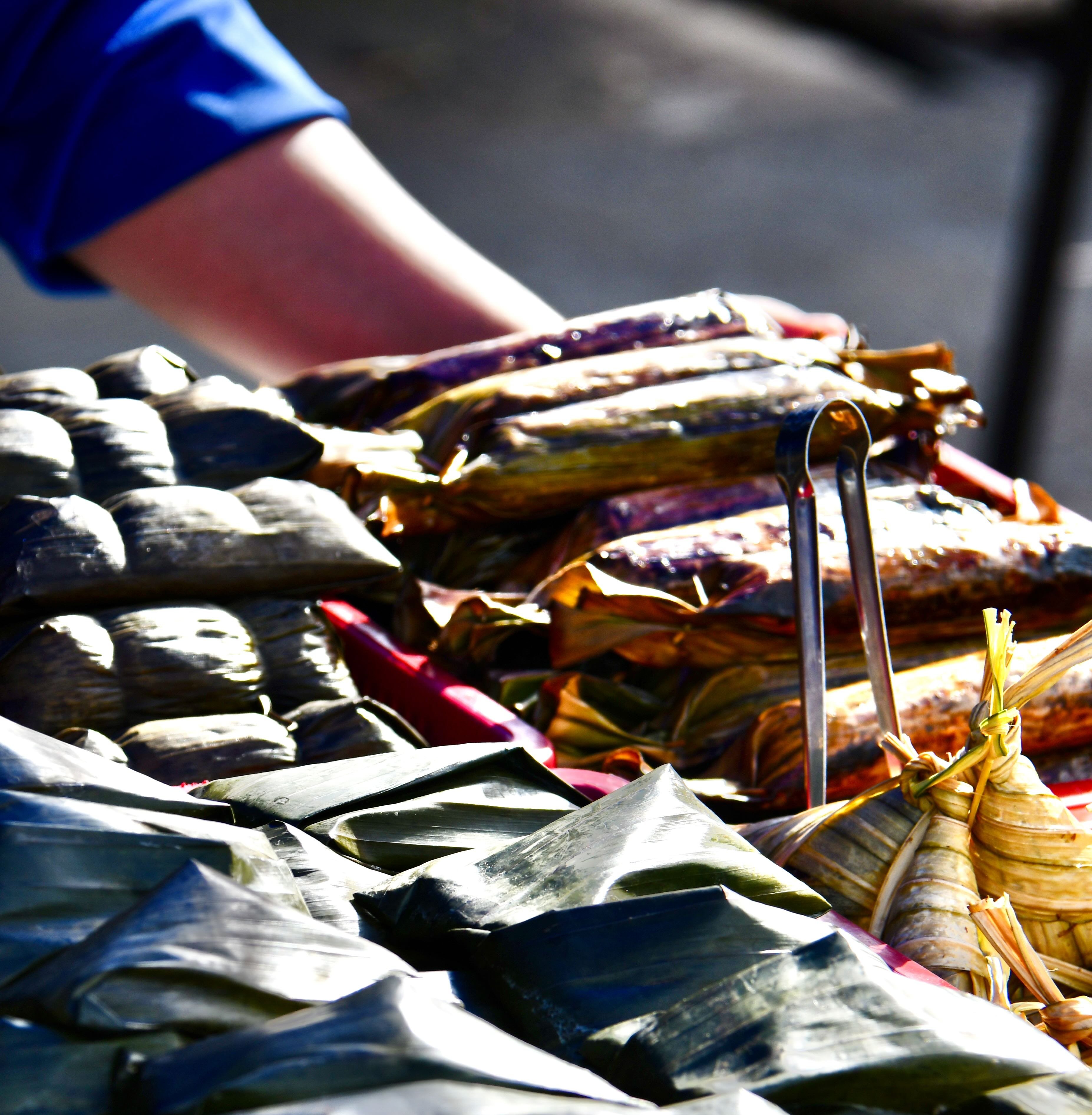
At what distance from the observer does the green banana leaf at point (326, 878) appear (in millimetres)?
680

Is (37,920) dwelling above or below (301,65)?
below

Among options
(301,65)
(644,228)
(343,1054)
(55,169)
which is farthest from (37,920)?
(301,65)

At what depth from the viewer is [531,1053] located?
0.53m

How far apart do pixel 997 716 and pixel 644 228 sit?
18.2 feet

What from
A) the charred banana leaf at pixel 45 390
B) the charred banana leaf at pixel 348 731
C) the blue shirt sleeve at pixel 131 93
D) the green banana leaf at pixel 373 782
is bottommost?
the charred banana leaf at pixel 348 731

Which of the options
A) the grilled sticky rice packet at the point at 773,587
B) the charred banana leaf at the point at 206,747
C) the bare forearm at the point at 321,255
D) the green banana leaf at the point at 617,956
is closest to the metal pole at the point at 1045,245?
the bare forearm at the point at 321,255

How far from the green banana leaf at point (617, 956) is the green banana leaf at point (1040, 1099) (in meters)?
0.12

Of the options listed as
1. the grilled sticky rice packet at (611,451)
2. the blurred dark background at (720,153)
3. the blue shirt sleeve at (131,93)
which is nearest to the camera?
the grilled sticky rice packet at (611,451)

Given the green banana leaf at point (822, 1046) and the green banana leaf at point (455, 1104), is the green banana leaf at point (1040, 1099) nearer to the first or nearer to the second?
the green banana leaf at point (822, 1046)

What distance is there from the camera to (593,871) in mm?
686

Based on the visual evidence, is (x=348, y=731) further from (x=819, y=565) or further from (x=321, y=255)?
(x=321, y=255)

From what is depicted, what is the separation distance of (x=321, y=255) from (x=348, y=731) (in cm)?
105

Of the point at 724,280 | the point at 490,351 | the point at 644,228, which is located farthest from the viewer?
the point at 644,228

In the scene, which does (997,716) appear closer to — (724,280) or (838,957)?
(838,957)
